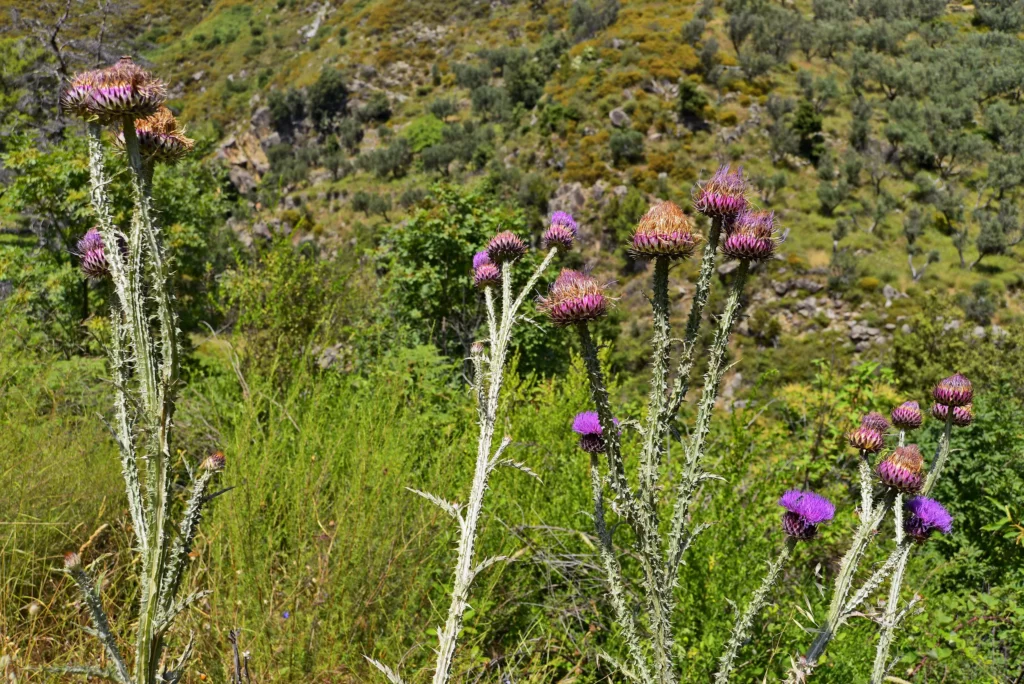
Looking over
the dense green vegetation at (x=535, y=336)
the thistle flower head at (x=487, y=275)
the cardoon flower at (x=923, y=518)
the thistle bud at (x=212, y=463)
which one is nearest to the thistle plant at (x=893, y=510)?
the cardoon flower at (x=923, y=518)

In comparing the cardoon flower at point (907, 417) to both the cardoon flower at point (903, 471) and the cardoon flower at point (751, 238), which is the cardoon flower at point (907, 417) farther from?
the cardoon flower at point (751, 238)

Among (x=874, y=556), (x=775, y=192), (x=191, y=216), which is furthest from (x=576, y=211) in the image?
(x=874, y=556)

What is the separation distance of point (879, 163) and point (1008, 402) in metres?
23.6

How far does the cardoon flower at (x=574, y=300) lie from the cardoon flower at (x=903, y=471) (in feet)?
3.46

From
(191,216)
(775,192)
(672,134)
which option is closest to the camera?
(191,216)

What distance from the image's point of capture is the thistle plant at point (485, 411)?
1.09 metres

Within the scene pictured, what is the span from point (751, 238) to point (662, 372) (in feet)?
1.54

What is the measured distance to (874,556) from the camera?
3.17 meters

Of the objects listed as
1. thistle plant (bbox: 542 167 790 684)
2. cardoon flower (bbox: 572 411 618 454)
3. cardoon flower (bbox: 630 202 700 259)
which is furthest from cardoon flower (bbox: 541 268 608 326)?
cardoon flower (bbox: 572 411 618 454)

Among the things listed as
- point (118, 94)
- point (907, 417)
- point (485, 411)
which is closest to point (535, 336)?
point (907, 417)

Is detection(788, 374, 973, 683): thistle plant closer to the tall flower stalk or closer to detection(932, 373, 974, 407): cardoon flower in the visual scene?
detection(932, 373, 974, 407): cardoon flower

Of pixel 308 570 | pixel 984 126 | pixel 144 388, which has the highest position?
pixel 144 388

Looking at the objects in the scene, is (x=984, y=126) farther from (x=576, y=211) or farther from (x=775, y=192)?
(x=576, y=211)

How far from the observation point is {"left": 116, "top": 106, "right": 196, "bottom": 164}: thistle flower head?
3.84ft
